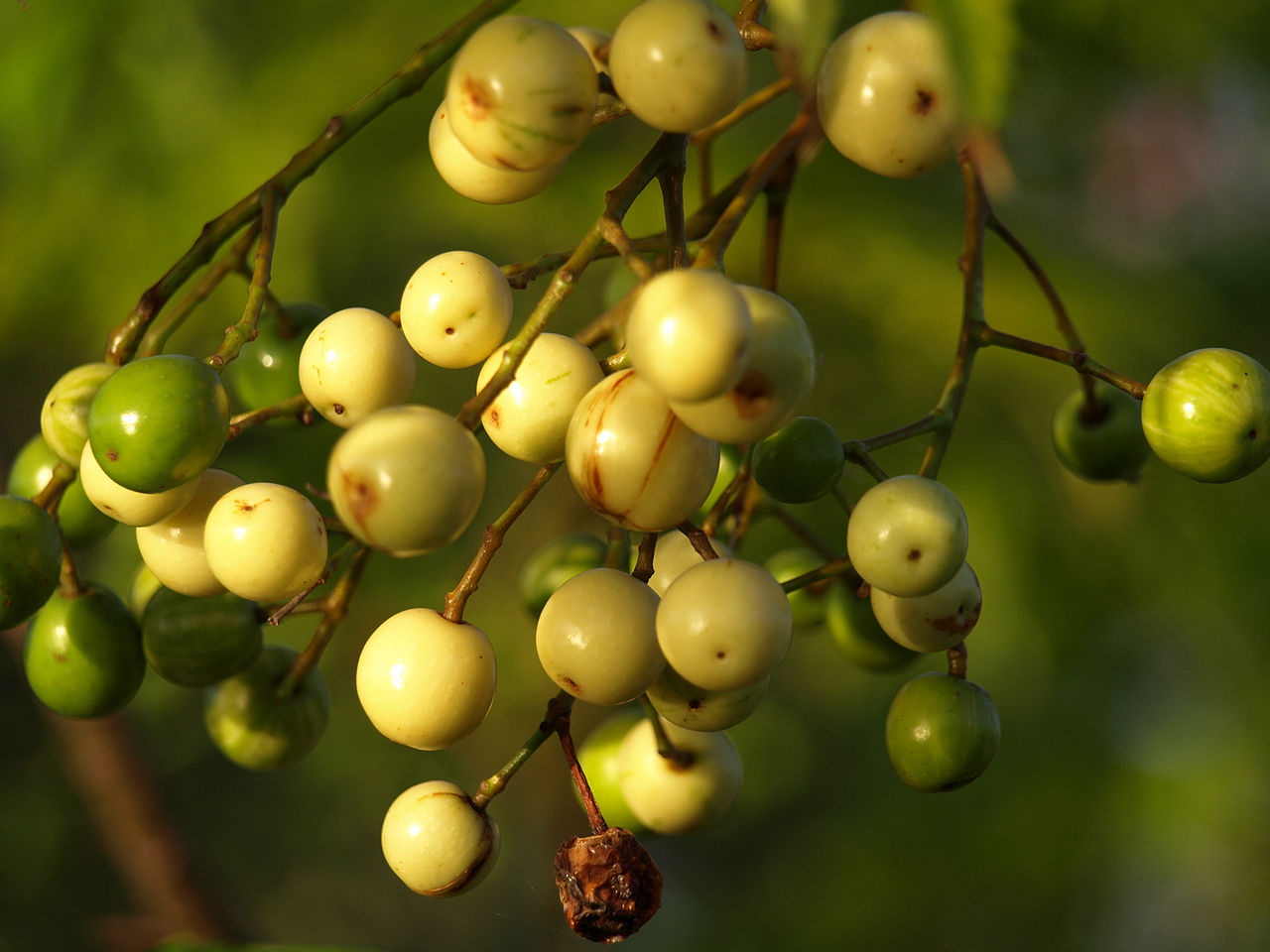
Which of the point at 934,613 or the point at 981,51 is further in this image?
the point at 934,613

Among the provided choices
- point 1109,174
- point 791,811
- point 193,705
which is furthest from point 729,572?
point 193,705

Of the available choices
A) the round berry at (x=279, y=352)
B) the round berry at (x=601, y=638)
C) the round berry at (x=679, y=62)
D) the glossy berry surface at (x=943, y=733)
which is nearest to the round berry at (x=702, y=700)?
the round berry at (x=601, y=638)

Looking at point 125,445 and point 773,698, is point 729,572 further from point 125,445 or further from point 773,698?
point 773,698

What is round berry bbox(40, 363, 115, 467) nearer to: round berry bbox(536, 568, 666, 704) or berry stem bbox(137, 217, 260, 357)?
berry stem bbox(137, 217, 260, 357)

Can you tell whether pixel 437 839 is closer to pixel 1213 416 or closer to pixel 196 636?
pixel 196 636

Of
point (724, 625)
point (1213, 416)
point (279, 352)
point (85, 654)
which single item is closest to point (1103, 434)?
point (1213, 416)
